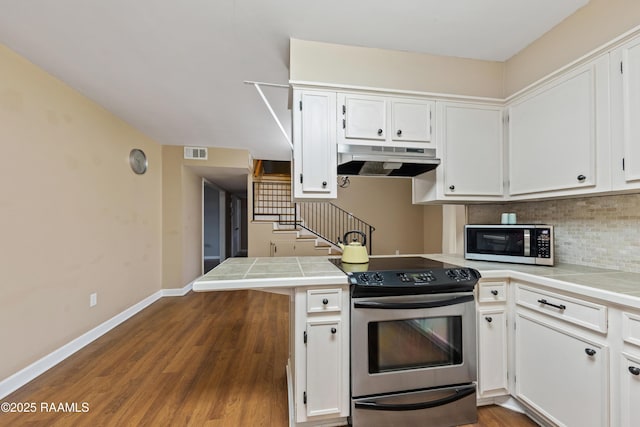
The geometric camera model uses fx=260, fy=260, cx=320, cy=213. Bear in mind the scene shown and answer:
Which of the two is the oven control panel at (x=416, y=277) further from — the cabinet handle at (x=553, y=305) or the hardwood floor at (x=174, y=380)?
the hardwood floor at (x=174, y=380)

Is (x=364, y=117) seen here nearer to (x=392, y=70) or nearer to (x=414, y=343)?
(x=392, y=70)

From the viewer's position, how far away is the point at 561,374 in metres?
1.36

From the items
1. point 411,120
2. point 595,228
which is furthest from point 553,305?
point 411,120

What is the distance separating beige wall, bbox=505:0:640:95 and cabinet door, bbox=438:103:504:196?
1.11ft

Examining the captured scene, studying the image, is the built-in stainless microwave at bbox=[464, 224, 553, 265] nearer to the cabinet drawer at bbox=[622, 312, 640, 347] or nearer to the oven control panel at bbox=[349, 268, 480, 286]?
the oven control panel at bbox=[349, 268, 480, 286]

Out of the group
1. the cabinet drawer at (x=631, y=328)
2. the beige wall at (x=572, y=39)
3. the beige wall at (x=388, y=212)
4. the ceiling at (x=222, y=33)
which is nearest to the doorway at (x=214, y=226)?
the beige wall at (x=388, y=212)

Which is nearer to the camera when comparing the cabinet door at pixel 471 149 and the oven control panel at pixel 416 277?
the oven control panel at pixel 416 277

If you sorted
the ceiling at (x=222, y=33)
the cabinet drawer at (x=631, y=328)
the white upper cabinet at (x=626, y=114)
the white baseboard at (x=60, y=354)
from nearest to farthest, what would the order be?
the cabinet drawer at (x=631, y=328) → the white upper cabinet at (x=626, y=114) → the ceiling at (x=222, y=33) → the white baseboard at (x=60, y=354)

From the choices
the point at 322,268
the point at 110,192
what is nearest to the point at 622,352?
the point at 322,268

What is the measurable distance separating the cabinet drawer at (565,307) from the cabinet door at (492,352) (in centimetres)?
18

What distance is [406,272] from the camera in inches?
61.9

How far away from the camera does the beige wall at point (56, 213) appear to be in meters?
1.87

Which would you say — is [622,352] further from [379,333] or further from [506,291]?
[379,333]

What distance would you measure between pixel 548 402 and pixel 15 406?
3295mm
